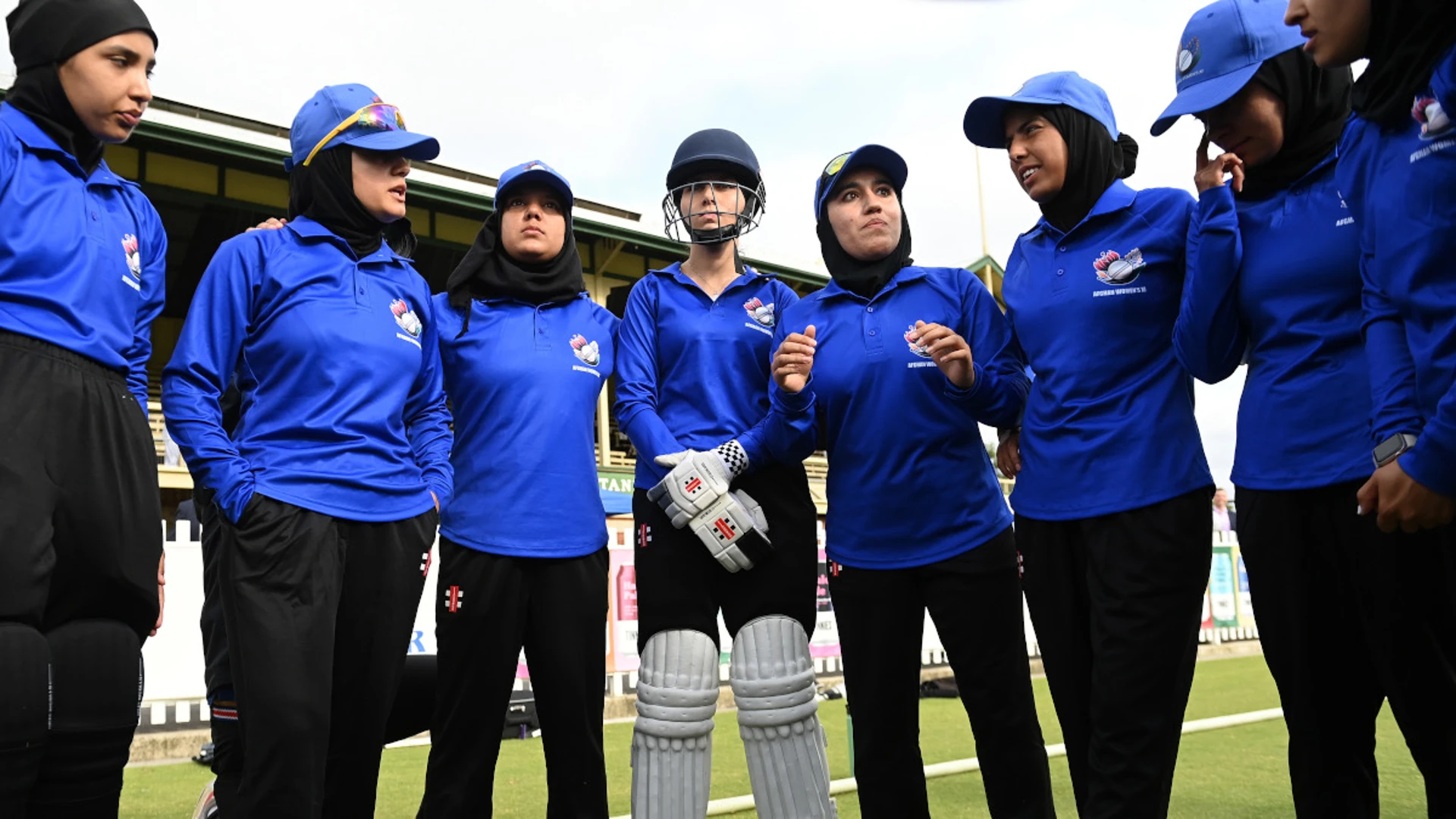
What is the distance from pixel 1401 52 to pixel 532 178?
2.54 m

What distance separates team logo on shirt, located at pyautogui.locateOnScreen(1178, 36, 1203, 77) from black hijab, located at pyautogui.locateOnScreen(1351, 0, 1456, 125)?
1.89 ft

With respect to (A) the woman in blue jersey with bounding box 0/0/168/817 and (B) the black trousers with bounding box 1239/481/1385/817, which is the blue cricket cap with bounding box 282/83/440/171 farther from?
(B) the black trousers with bounding box 1239/481/1385/817

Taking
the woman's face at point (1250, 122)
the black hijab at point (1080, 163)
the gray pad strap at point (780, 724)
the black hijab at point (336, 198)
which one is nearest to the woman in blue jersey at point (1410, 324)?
the woman's face at point (1250, 122)

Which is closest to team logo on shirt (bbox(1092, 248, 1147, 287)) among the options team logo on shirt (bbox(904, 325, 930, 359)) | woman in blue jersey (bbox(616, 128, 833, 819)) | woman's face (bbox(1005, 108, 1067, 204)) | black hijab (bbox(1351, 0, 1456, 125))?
woman's face (bbox(1005, 108, 1067, 204))

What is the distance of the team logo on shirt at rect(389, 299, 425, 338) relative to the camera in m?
3.22

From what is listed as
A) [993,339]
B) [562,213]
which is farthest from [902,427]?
[562,213]

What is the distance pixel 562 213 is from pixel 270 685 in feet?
6.03

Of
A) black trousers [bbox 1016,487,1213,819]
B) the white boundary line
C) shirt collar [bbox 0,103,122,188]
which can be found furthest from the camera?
the white boundary line

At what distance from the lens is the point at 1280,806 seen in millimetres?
4566

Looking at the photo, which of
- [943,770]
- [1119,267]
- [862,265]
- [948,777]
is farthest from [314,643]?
[948,777]

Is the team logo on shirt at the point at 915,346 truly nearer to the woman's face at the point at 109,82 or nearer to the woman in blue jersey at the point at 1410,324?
the woman in blue jersey at the point at 1410,324

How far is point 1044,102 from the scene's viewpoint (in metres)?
3.08

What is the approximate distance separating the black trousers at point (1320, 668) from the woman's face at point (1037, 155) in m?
1.13

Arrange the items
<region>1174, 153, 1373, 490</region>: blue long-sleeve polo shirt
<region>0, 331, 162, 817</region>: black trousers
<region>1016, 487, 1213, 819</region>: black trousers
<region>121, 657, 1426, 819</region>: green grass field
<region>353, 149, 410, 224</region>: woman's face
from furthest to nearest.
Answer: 1. <region>121, 657, 1426, 819</region>: green grass field
2. <region>353, 149, 410, 224</region>: woman's face
3. <region>1016, 487, 1213, 819</region>: black trousers
4. <region>1174, 153, 1373, 490</region>: blue long-sleeve polo shirt
5. <region>0, 331, 162, 817</region>: black trousers
